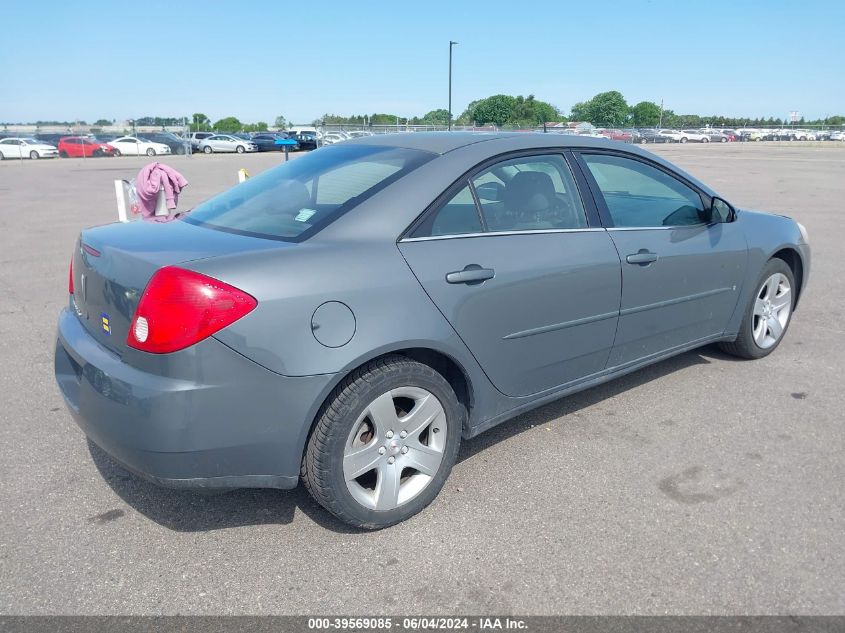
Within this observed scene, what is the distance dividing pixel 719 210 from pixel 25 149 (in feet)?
→ 144

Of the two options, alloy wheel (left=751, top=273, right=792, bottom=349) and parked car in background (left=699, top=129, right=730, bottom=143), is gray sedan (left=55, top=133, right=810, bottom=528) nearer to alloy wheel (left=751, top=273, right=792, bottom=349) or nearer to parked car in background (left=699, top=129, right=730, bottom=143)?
alloy wheel (left=751, top=273, right=792, bottom=349)

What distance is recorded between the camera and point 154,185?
23.4ft

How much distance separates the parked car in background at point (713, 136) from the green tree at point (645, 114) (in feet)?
129

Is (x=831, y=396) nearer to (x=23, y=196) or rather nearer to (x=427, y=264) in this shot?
(x=427, y=264)

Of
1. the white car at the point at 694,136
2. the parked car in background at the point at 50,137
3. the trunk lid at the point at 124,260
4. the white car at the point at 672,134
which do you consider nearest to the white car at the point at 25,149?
the parked car in background at the point at 50,137

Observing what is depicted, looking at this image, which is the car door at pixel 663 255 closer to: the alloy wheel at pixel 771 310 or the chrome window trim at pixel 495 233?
the chrome window trim at pixel 495 233

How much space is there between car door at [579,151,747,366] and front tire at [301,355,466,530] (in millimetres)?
1275

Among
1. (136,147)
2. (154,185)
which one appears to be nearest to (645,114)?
(136,147)

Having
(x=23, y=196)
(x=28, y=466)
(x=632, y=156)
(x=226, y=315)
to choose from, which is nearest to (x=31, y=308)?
(x=28, y=466)

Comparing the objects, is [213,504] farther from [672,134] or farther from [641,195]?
[672,134]

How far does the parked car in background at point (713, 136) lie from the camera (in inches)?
2621

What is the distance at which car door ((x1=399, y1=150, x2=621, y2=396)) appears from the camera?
2982 millimetres

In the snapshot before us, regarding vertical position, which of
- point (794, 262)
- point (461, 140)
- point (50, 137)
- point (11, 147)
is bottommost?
→ point (794, 262)

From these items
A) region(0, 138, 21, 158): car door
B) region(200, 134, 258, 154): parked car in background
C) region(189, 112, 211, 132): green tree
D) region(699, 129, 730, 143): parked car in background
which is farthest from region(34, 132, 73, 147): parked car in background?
region(699, 129, 730, 143): parked car in background
